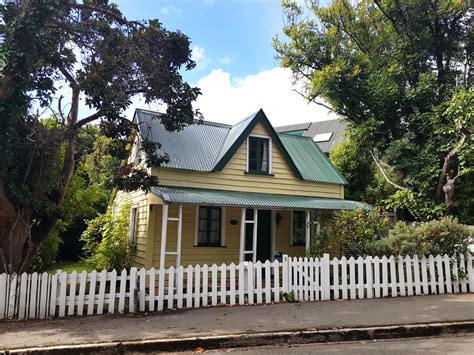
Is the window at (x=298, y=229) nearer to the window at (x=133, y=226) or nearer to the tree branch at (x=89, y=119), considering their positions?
the window at (x=133, y=226)

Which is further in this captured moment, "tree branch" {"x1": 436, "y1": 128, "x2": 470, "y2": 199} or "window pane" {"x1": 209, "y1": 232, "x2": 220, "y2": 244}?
"tree branch" {"x1": 436, "y1": 128, "x2": 470, "y2": 199}

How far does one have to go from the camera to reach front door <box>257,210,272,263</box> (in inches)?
550

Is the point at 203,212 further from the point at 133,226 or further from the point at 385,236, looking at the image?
the point at 385,236

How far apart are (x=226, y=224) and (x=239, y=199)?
5.66ft

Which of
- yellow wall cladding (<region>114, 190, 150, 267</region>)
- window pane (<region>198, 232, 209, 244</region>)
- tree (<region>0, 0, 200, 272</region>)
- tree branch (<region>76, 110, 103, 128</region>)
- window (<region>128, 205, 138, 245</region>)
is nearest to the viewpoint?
tree (<region>0, 0, 200, 272</region>)

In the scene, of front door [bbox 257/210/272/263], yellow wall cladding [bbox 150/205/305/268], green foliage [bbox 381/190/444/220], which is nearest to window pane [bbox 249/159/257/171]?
yellow wall cladding [bbox 150/205/305/268]

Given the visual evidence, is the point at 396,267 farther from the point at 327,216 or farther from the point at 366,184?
the point at 366,184

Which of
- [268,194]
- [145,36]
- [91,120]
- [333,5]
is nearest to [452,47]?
[333,5]

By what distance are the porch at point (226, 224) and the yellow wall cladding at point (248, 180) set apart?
1.01 feet

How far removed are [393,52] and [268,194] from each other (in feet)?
33.5

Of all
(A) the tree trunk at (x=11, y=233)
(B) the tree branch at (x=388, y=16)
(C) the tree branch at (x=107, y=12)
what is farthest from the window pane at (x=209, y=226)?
(B) the tree branch at (x=388, y=16)

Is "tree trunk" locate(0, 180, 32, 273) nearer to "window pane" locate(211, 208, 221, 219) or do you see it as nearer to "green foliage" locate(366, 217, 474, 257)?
"window pane" locate(211, 208, 221, 219)

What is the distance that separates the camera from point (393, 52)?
17.8 meters

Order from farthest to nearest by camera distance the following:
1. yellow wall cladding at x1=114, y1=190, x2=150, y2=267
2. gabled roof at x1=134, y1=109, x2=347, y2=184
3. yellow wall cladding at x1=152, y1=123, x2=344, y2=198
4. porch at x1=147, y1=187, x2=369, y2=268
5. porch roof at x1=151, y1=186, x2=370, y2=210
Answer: gabled roof at x1=134, y1=109, x2=347, y2=184 < yellow wall cladding at x1=152, y1=123, x2=344, y2=198 < yellow wall cladding at x1=114, y1=190, x2=150, y2=267 < porch at x1=147, y1=187, x2=369, y2=268 < porch roof at x1=151, y1=186, x2=370, y2=210
